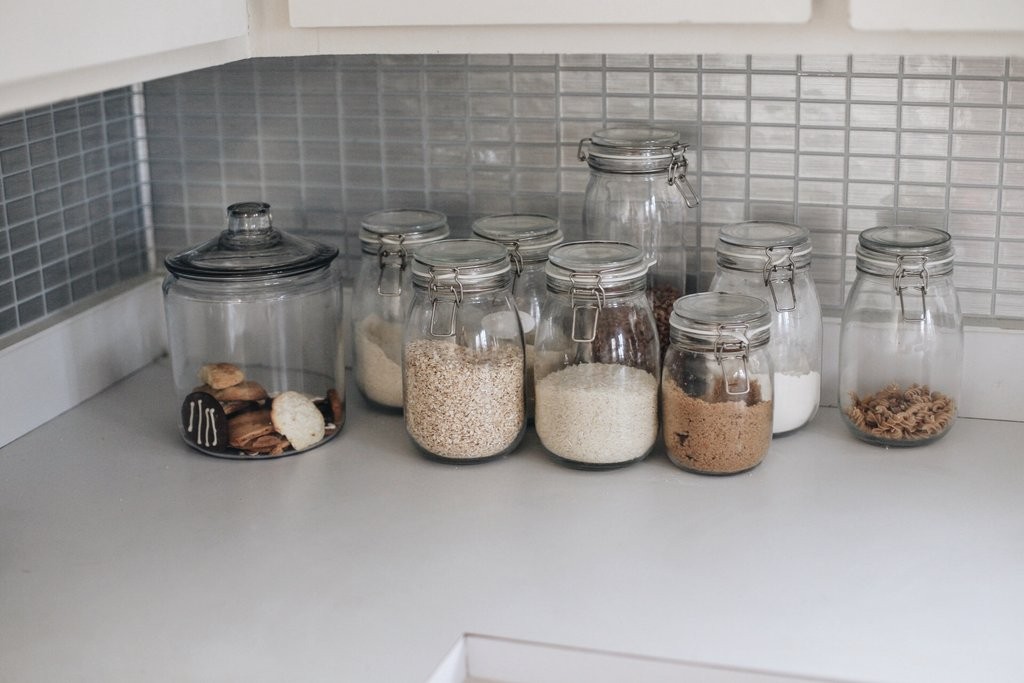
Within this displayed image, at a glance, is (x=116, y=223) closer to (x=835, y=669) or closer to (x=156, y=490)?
(x=156, y=490)

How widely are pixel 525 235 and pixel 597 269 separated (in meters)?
0.17

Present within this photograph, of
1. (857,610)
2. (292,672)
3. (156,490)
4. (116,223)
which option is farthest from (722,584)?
(116,223)

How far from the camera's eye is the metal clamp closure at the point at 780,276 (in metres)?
1.36

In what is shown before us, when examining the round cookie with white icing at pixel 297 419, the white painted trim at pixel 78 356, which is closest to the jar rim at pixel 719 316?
the round cookie with white icing at pixel 297 419

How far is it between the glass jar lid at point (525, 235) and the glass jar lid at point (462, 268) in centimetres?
7

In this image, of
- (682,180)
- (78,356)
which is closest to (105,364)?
(78,356)

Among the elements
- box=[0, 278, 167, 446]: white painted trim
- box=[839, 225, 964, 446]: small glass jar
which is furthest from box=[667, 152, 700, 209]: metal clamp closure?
box=[0, 278, 167, 446]: white painted trim

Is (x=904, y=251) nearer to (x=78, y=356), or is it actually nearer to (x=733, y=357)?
(x=733, y=357)

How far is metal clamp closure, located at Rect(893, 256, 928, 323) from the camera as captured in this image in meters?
1.33

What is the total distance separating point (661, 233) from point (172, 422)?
2.17ft

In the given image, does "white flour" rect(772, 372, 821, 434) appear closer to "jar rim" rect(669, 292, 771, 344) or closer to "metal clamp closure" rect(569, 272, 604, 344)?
"jar rim" rect(669, 292, 771, 344)

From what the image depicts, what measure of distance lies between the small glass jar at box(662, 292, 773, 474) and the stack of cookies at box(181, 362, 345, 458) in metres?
0.43

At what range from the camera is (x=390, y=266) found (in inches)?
58.3

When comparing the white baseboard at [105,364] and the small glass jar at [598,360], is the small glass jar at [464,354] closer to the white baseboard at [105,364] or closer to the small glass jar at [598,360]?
the small glass jar at [598,360]
